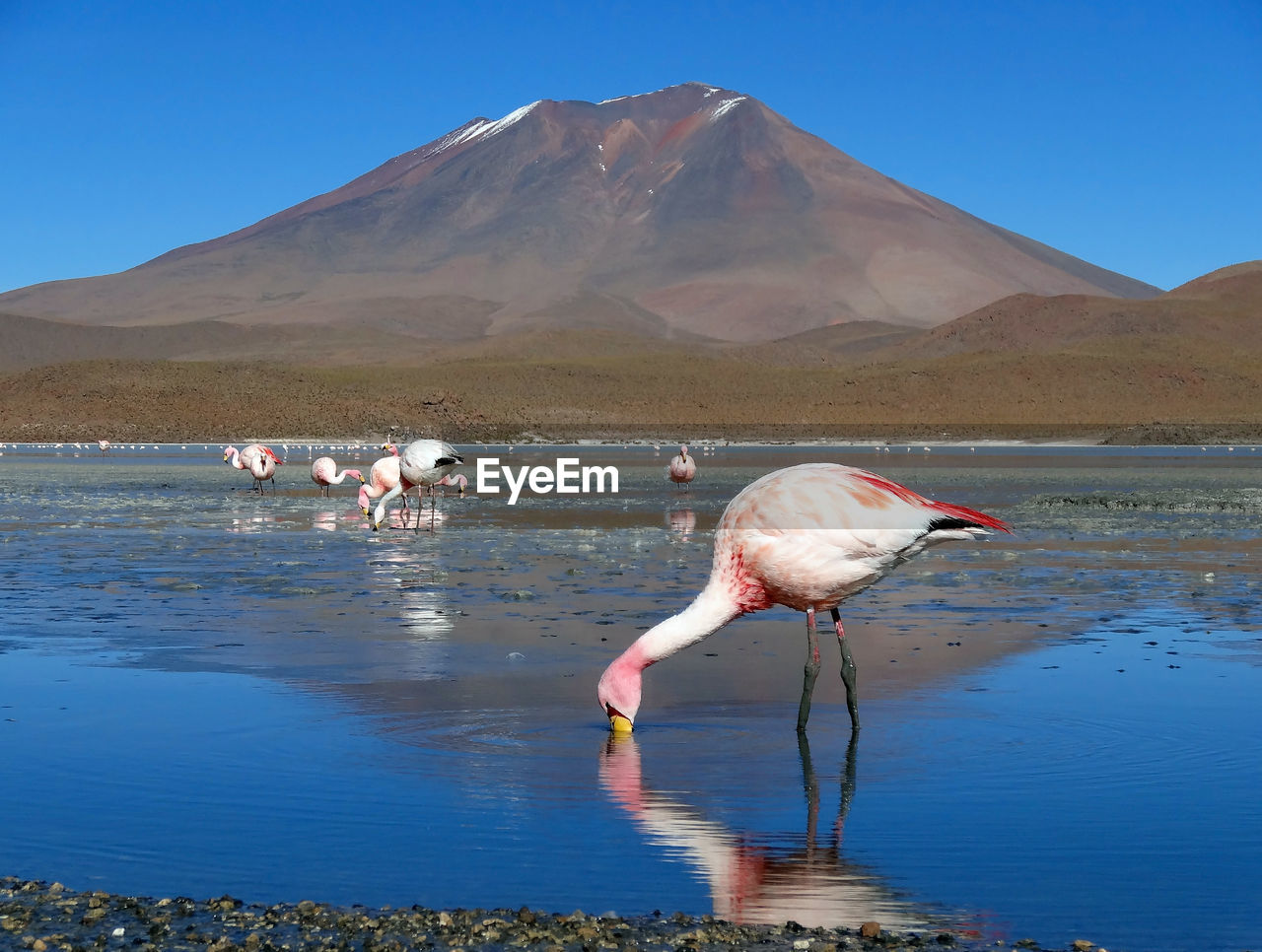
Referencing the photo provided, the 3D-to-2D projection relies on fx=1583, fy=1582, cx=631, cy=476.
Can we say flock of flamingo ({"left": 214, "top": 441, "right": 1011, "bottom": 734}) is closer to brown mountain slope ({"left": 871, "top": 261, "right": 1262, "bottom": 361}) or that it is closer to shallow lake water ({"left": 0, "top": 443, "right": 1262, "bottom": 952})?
shallow lake water ({"left": 0, "top": 443, "right": 1262, "bottom": 952})

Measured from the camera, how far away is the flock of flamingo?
8070 millimetres

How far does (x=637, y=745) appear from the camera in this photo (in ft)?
26.8

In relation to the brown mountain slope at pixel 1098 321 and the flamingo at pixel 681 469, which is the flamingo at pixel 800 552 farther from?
the brown mountain slope at pixel 1098 321

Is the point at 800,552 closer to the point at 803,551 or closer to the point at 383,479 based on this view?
the point at 803,551

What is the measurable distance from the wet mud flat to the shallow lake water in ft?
0.55

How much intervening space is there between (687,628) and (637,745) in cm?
69

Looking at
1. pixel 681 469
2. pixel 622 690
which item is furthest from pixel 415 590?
pixel 681 469

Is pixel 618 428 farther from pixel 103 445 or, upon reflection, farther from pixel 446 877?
pixel 446 877

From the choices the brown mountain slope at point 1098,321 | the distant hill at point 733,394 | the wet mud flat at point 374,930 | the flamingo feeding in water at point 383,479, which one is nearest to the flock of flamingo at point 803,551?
the wet mud flat at point 374,930

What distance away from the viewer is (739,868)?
6039 millimetres

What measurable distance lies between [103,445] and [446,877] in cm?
5767

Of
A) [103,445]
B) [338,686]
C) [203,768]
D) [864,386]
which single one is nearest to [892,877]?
[203,768]

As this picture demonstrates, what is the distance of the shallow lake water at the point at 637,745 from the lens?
5824 millimetres

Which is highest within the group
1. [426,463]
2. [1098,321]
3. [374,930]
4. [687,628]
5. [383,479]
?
[1098,321]
